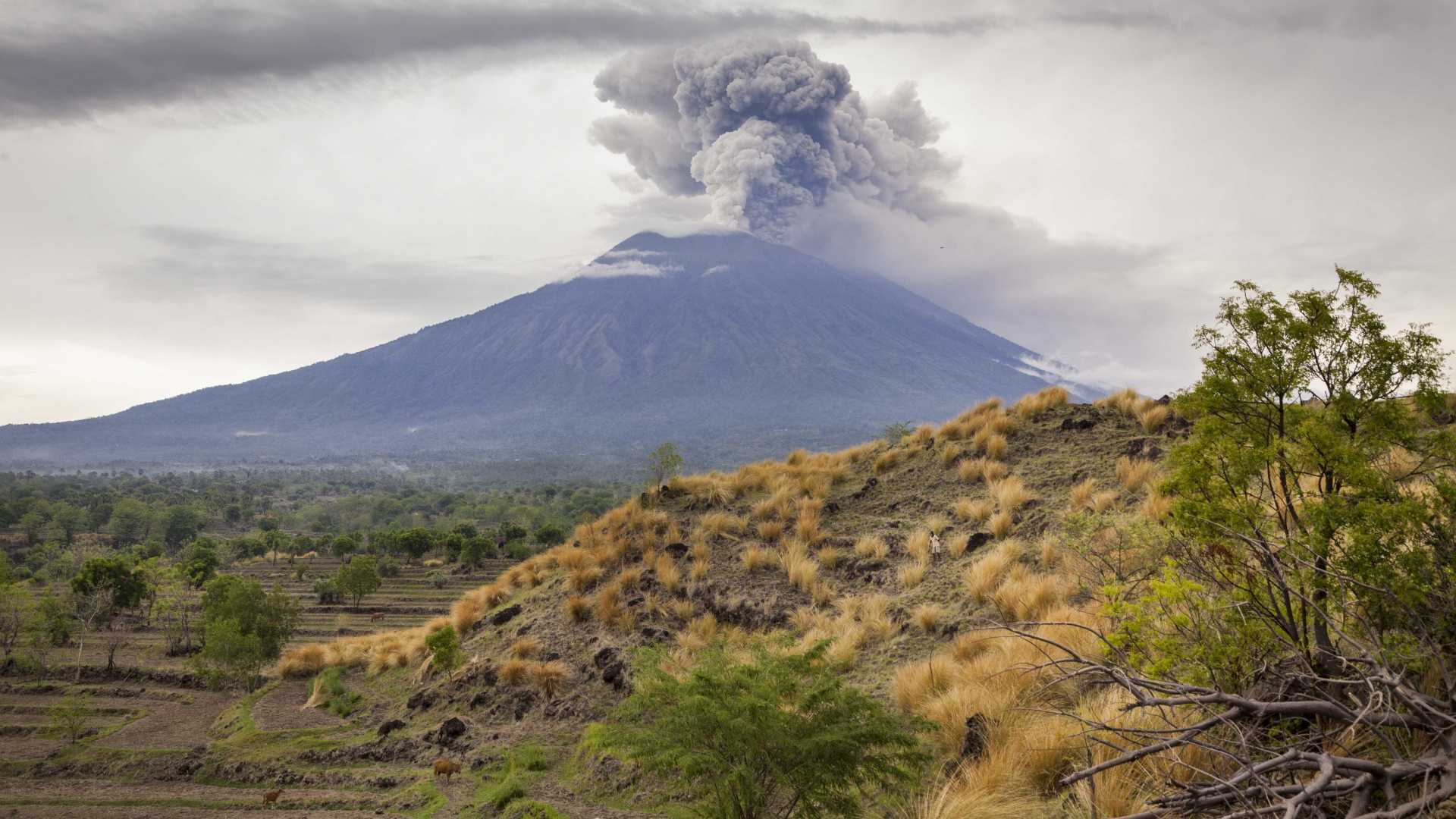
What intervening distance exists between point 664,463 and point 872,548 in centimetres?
673

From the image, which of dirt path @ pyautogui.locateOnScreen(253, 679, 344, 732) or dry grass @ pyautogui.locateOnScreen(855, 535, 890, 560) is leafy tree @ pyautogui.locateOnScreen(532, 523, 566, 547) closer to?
dirt path @ pyautogui.locateOnScreen(253, 679, 344, 732)

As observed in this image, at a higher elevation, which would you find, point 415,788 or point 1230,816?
point 1230,816

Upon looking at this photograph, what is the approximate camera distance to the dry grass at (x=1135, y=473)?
12.5 meters

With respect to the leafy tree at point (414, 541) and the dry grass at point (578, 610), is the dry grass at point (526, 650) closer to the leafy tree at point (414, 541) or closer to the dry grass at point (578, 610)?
the dry grass at point (578, 610)

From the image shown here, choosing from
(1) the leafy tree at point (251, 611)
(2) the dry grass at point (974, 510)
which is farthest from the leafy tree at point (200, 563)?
(2) the dry grass at point (974, 510)

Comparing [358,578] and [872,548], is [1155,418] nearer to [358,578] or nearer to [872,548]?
[872,548]

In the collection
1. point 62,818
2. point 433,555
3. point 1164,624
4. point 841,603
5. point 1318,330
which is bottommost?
point 433,555

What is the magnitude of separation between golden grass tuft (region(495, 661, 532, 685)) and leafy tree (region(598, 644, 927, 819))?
7.03 m

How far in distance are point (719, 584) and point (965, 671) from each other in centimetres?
668

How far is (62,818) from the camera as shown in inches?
656

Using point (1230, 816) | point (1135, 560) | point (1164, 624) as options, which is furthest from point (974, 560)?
point (1230, 816)

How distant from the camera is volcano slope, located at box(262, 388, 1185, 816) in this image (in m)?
7.19

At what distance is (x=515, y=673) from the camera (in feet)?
45.1

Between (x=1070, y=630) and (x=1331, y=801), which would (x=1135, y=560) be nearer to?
(x=1070, y=630)
